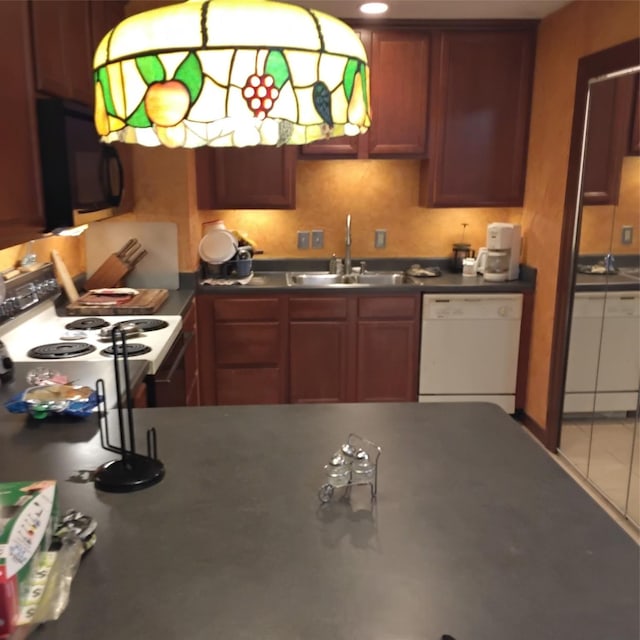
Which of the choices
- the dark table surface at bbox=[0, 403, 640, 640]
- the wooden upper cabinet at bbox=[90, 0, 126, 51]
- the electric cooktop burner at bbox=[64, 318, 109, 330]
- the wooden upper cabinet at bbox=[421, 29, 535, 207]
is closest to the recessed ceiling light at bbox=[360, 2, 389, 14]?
the wooden upper cabinet at bbox=[421, 29, 535, 207]

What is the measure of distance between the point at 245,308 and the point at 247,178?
0.79 metres

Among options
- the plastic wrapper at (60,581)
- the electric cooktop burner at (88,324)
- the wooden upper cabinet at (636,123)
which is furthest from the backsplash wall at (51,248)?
the wooden upper cabinet at (636,123)

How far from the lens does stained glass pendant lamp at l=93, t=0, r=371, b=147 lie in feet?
2.84

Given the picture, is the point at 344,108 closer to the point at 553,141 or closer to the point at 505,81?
the point at 553,141

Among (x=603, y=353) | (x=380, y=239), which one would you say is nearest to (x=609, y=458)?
(x=603, y=353)

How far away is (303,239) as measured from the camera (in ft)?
13.8

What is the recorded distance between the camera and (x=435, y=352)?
3.80 m

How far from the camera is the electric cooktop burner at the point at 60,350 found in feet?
7.69

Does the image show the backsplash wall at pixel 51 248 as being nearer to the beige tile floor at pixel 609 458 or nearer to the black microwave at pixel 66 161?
the black microwave at pixel 66 161

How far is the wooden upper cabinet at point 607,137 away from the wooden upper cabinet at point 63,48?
2.28m

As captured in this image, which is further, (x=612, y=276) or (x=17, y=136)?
(x=612, y=276)

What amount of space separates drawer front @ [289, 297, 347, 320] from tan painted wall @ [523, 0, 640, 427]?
116 centimetres

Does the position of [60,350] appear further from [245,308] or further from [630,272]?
[630,272]

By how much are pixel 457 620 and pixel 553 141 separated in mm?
3140
